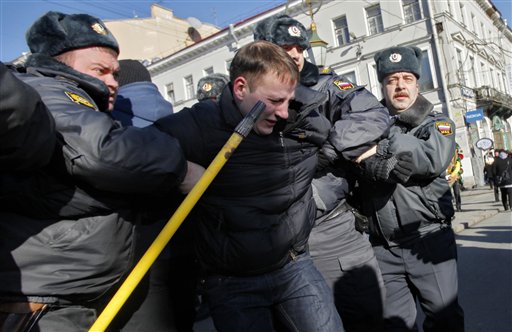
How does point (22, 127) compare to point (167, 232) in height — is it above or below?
above

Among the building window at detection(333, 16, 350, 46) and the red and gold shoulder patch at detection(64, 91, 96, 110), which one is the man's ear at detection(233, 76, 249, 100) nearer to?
the red and gold shoulder patch at detection(64, 91, 96, 110)

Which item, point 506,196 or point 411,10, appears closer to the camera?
point 506,196

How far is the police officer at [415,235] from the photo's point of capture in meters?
2.68

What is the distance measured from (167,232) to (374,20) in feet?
75.3

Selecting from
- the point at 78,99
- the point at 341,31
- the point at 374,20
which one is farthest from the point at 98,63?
the point at 341,31

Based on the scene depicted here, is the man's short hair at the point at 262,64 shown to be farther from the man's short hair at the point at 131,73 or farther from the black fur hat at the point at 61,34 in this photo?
the man's short hair at the point at 131,73

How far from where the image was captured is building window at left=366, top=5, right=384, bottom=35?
2216cm

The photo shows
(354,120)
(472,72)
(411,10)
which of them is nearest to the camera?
(354,120)

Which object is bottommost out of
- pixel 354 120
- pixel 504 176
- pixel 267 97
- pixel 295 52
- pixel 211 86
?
pixel 504 176

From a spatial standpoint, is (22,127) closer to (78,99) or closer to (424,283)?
(78,99)

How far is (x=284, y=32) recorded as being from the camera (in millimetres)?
2568

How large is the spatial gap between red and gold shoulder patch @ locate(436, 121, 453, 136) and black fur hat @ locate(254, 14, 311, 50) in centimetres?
91

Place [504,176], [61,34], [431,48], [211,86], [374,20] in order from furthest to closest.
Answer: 1. [374,20]
2. [431,48]
3. [504,176]
4. [211,86]
5. [61,34]

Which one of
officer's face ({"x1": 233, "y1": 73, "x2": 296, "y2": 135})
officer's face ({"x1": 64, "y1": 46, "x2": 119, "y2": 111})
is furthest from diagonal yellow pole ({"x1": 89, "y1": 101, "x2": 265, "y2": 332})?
officer's face ({"x1": 64, "y1": 46, "x2": 119, "y2": 111})
